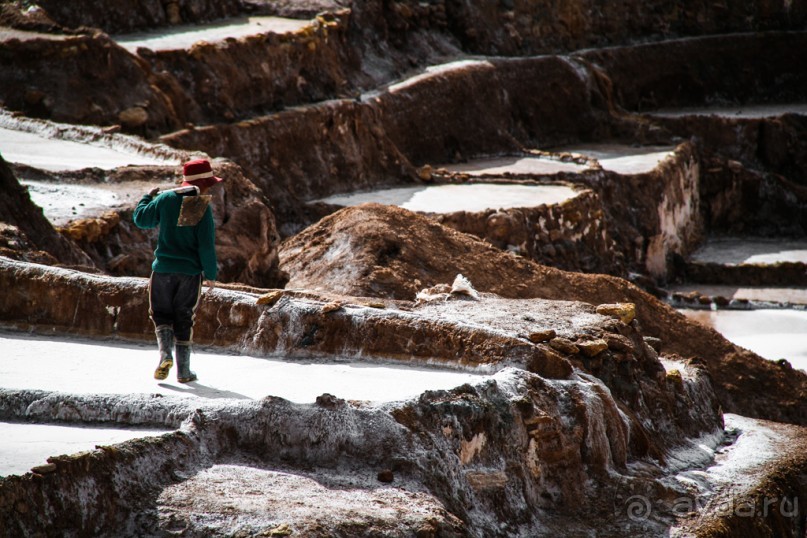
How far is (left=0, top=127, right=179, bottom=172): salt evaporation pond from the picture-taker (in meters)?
14.4

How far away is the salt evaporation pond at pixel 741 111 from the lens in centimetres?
3123

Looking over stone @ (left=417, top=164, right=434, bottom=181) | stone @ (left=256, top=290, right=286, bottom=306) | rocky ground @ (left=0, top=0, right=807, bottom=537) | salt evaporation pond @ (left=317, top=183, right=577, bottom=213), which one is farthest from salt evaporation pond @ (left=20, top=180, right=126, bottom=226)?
stone @ (left=417, top=164, right=434, bottom=181)

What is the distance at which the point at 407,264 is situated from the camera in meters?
13.6

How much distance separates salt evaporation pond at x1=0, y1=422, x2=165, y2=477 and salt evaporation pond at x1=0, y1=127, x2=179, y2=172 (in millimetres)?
7895

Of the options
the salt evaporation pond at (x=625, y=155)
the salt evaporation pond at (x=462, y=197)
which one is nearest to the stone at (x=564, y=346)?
the salt evaporation pond at (x=462, y=197)

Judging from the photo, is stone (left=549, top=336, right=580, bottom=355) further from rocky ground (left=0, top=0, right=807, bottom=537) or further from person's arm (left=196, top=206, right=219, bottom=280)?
person's arm (left=196, top=206, right=219, bottom=280)

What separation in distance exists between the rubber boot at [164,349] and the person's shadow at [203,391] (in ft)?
0.38

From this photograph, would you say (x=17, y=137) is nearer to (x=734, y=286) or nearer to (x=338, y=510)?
(x=338, y=510)

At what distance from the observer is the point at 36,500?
5738 millimetres

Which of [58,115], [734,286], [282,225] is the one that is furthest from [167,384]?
[734,286]

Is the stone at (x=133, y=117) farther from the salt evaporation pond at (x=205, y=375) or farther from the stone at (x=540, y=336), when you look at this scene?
the stone at (x=540, y=336)

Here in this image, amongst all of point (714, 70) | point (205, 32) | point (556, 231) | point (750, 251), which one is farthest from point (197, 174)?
point (714, 70)

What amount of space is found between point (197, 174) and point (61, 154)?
770 cm

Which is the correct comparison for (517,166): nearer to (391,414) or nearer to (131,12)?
(131,12)
